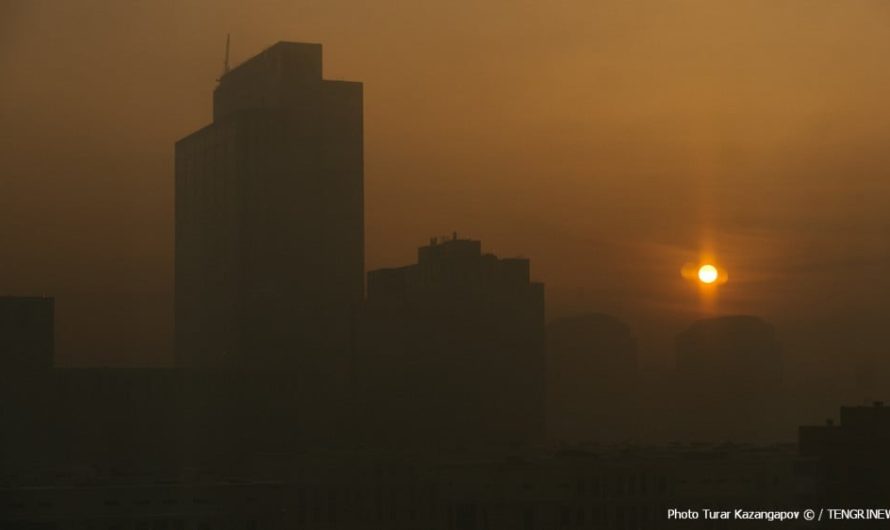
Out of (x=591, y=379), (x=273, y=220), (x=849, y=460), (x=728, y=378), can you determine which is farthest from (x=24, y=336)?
(x=849, y=460)

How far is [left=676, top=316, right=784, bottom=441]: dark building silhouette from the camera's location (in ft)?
111

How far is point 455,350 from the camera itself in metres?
50.1

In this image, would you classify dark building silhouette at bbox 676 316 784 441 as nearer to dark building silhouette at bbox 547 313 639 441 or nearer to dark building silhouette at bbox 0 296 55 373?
dark building silhouette at bbox 547 313 639 441

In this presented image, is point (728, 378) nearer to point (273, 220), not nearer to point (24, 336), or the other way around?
point (24, 336)

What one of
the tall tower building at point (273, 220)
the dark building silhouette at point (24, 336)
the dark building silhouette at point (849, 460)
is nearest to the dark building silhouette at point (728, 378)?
the dark building silhouette at point (849, 460)

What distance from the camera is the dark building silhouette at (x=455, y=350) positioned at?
1810 inches

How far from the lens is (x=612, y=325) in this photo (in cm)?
3644

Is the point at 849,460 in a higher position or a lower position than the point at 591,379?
lower

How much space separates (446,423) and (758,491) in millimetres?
25549

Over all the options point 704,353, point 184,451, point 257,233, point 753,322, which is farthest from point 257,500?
point 257,233

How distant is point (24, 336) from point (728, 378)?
17.7m

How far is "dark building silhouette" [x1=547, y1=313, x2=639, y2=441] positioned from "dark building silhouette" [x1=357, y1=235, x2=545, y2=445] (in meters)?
1.16

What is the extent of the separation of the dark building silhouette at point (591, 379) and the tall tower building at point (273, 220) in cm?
721

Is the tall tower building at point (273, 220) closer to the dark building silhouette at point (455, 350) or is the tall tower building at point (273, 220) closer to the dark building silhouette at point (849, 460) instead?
the dark building silhouette at point (455, 350)
